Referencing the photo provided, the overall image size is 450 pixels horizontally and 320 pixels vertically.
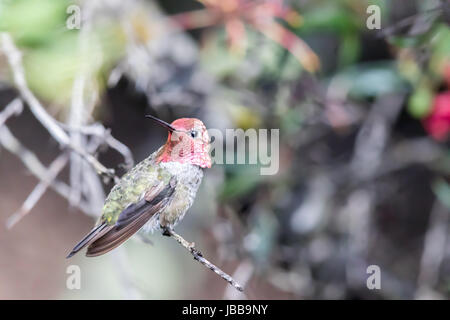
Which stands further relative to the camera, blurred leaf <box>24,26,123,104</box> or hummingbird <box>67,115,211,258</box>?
blurred leaf <box>24,26,123,104</box>

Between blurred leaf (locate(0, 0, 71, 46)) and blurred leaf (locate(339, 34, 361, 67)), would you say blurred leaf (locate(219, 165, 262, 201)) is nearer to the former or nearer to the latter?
blurred leaf (locate(339, 34, 361, 67))

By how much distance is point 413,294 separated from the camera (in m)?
2.03

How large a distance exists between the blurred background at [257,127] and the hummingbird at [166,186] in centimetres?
27

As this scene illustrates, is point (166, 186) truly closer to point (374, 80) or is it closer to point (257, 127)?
point (257, 127)

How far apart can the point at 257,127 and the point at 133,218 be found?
0.90m

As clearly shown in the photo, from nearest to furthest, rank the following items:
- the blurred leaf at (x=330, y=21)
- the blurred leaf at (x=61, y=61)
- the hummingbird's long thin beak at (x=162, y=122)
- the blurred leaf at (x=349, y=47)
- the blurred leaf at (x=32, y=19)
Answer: the hummingbird's long thin beak at (x=162, y=122) → the blurred leaf at (x=32, y=19) → the blurred leaf at (x=61, y=61) → the blurred leaf at (x=330, y=21) → the blurred leaf at (x=349, y=47)

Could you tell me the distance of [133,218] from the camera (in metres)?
0.70

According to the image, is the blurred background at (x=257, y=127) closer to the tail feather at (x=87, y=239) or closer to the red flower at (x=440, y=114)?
the red flower at (x=440, y=114)

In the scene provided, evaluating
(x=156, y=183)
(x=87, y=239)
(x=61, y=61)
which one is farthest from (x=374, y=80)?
(x=87, y=239)

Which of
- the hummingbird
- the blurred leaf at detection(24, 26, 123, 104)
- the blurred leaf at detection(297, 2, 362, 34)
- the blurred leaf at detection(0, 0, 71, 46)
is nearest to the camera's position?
the hummingbird

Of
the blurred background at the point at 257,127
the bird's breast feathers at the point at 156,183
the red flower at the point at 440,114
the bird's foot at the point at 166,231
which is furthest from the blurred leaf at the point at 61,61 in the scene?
the red flower at the point at 440,114

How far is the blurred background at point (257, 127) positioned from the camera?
1.29m

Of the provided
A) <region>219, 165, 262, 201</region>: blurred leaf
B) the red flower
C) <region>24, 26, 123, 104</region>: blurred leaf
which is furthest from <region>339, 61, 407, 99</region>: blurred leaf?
<region>24, 26, 123, 104</region>: blurred leaf

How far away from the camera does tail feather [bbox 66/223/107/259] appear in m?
0.61
